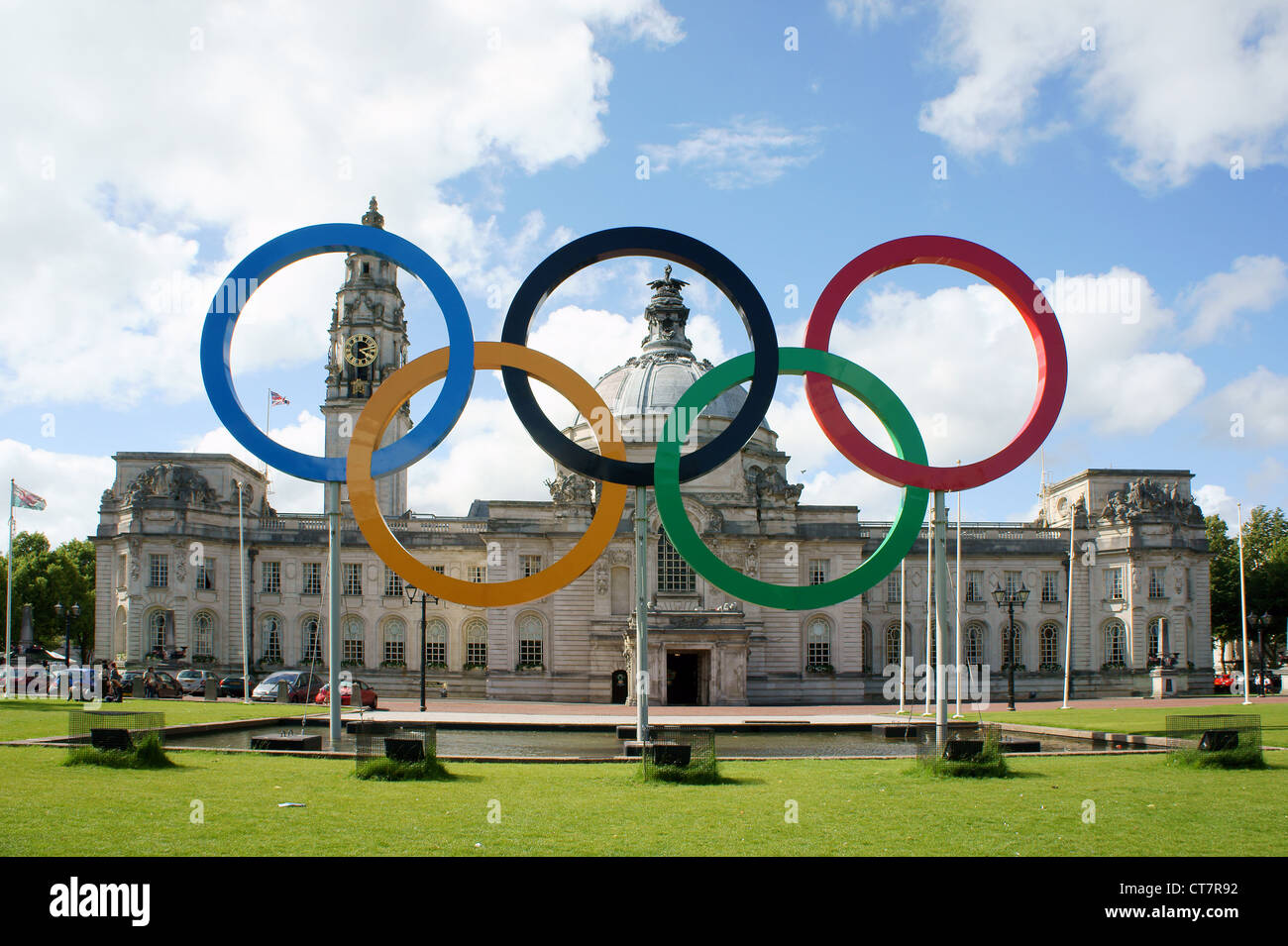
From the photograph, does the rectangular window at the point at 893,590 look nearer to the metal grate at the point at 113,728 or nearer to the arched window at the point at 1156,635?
the arched window at the point at 1156,635

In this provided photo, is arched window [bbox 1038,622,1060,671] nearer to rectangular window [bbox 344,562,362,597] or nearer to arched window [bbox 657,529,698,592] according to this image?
arched window [bbox 657,529,698,592]

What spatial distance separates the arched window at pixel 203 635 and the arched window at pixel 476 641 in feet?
50.9

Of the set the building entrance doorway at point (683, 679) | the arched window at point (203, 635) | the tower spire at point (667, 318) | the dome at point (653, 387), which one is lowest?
the building entrance doorway at point (683, 679)

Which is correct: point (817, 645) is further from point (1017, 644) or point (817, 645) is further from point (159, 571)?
point (159, 571)

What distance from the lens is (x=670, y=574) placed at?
61.9 m

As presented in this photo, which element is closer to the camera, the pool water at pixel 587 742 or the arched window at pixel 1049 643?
the pool water at pixel 587 742

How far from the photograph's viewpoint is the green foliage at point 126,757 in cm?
1972

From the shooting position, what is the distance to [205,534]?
6731cm

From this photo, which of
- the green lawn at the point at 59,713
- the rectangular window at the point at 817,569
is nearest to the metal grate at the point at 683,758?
the green lawn at the point at 59,713

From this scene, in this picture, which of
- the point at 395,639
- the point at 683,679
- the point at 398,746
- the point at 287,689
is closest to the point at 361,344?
the point at 395,639

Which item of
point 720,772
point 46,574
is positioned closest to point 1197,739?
point 720,772

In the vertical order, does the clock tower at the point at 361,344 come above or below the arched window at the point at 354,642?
above

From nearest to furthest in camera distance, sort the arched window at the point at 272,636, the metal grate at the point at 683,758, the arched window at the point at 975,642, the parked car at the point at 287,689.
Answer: the metal grate at the point at 683,758, the parked car at the point at 287,689, the arched window at the point at 272,636, the arched window at the point at 975,642
